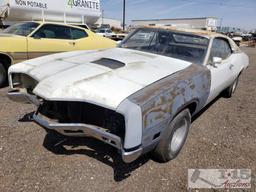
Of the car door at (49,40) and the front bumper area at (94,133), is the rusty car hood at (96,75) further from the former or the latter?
the car door at (49,40)

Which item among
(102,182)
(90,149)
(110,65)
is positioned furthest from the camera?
(90,149)

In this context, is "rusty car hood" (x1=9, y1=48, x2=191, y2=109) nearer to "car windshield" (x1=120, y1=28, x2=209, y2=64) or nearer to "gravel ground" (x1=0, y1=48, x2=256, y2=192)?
"car windshield" (x1=120, y1=28, x2=209, y2=64)

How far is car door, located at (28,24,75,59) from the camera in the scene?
561cm

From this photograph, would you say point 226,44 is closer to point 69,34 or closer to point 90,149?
point 90,149

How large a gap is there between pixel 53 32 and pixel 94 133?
485 centimetres

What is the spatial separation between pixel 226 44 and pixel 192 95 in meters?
2.40

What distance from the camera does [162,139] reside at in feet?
8.09

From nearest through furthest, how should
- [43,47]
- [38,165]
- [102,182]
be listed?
[102,182]
[38,165]
[43,47]

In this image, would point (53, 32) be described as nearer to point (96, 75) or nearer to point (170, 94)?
point (96, 75)

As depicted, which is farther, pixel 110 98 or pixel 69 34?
pixel 69 34

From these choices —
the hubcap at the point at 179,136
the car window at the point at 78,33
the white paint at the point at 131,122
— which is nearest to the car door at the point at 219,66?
the hubcap at the point at 179,136

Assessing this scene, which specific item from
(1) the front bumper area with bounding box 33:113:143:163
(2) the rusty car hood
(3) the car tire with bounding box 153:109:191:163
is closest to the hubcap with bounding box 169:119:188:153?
(3) the car tire with bounding box 153:109:191:163

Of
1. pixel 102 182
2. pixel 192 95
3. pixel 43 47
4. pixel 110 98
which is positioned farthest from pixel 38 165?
pixel 43 47

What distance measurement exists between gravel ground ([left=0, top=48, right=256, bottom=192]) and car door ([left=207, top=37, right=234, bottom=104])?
710mm
